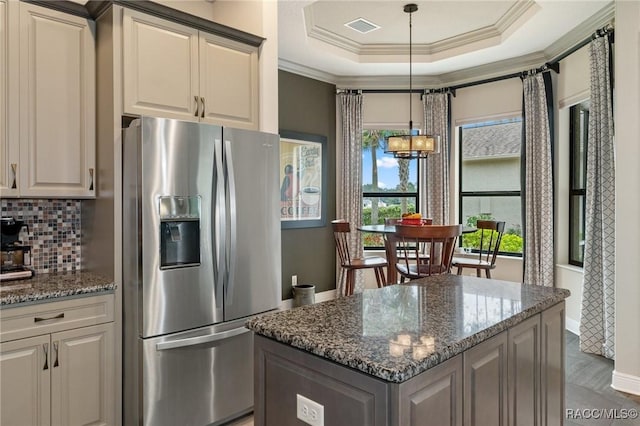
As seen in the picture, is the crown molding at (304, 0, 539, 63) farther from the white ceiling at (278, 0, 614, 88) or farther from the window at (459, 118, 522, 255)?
the window at (459, 118, 522, 255)

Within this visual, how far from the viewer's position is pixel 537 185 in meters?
4.60

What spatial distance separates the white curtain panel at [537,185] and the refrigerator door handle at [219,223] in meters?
3.51

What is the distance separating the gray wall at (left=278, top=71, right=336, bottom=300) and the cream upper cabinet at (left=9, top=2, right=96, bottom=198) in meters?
2.63

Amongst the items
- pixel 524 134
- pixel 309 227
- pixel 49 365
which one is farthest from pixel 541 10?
pixel 49 365

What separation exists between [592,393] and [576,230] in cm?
201

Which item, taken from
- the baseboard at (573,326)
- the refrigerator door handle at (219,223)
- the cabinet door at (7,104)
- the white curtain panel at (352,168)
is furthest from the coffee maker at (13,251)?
the baseboard at (573,326)

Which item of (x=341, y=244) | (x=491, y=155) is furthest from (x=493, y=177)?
(x=341, y=244)

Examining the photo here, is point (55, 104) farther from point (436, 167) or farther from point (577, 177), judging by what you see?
point (577, 177)

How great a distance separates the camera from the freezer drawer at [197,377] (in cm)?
229

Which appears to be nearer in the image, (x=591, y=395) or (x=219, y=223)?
(x=219, y=223)

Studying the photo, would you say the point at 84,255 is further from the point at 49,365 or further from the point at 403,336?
the point at 403,336

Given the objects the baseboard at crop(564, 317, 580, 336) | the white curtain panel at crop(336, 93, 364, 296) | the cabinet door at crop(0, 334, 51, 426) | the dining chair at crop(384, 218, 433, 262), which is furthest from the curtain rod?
the cabinet door at crop(0, 334, 51, 426)

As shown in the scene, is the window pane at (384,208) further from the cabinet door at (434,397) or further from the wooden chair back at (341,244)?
the cabinet door at (434,397)

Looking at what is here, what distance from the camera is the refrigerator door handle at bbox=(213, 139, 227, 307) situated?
250 cm
